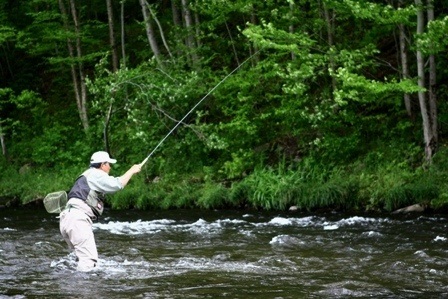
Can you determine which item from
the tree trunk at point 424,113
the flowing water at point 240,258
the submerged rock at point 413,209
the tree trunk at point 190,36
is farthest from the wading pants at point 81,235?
the tree trunk at point 190,36

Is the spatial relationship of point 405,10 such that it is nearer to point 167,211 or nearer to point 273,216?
point 273,216

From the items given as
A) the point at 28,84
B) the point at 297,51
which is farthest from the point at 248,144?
the point at 28,84

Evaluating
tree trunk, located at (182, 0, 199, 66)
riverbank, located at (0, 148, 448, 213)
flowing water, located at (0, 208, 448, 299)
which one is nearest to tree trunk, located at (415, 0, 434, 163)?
riverbank, located at (0, 148, 448, 213)

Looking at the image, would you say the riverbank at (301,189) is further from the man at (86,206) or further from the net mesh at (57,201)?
the net mesh at (57,201)

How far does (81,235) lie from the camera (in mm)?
9781

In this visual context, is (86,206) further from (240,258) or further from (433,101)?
(433,101)

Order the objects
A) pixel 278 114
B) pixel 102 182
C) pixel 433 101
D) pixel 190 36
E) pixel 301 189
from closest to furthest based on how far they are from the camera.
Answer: pixel 102 182 < pixel 433 101 < pixel 301 189 < pixel 278 114 < pixel 190 36

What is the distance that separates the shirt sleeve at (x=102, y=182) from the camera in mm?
9699

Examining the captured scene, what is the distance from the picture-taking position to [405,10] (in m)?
15.4

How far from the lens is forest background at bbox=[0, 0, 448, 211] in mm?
16688

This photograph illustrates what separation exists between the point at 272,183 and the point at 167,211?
118 inches

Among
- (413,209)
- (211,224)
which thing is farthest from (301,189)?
(211,224)

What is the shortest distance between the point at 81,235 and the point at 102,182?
775 mm

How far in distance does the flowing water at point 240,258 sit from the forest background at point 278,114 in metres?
1.72
